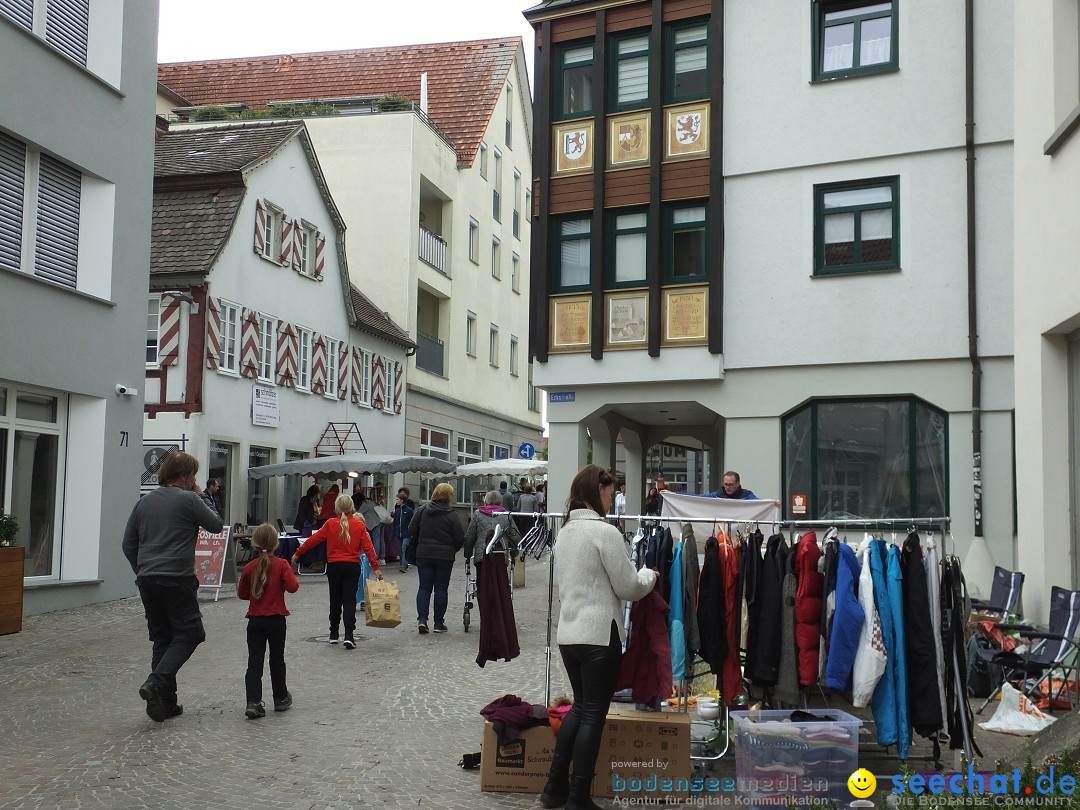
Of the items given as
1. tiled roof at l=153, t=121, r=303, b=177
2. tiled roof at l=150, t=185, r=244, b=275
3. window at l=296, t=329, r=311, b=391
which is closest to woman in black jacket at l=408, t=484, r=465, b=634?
tiled roof at l=150, t=185, r=244, b=275

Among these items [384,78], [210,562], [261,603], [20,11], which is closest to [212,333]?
[210,562]

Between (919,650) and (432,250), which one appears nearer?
(919,650)

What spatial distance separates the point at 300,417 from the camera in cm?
2880

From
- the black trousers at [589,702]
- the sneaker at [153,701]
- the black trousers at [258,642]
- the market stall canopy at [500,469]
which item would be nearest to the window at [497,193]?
the market stall canopy at [500,469]

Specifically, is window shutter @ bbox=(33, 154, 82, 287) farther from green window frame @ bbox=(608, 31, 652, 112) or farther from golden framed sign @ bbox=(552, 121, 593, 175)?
green window frame @ bbox=(608, 31, 652, 112)

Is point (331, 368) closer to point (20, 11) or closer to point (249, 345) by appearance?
point (249, 345)

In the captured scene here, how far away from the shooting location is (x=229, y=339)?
25.2m

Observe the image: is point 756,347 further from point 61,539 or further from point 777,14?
point 61,539

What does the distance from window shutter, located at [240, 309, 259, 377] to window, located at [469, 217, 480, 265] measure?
15738 millimetres

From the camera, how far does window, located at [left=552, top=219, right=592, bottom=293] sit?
19.7m

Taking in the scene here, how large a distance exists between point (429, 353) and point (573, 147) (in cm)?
1875

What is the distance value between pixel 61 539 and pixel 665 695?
12.7 m

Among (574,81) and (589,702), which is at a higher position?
(574,81)

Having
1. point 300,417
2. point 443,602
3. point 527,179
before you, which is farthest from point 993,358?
point 527,179
